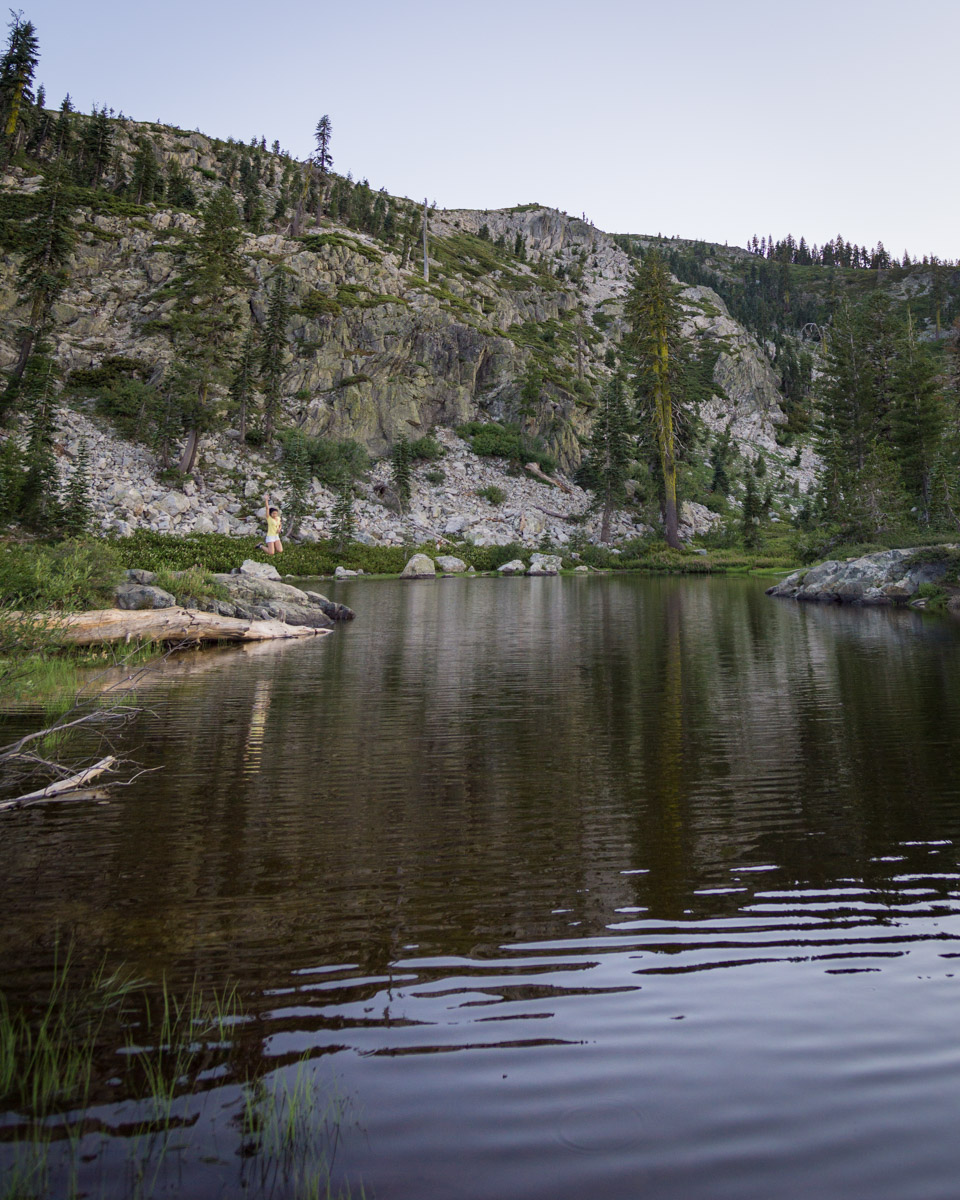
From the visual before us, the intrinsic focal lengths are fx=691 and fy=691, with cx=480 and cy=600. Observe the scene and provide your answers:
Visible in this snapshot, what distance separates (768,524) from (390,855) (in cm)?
7361

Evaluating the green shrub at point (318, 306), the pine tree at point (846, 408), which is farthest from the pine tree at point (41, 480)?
the pine tree at point (846, 408)

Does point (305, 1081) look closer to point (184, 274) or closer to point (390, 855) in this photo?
point (390, 855)

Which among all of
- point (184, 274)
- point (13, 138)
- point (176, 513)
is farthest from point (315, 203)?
point (176, 513)

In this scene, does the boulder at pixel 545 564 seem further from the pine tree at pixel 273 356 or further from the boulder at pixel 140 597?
the boulder at pixel 140 597

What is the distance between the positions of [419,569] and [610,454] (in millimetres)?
23253

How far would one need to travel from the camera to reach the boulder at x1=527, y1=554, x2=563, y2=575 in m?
53.5

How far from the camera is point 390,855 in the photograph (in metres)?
5.75

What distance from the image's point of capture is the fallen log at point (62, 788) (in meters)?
6.86

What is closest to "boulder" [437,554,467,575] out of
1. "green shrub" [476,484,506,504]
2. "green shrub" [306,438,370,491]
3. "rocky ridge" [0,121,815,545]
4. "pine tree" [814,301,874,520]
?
"rocky ridge" [0,121,815,545]

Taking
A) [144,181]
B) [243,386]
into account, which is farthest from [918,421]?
[144,181]

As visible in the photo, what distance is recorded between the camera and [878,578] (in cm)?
3130

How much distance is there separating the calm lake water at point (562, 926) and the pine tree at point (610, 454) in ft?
174

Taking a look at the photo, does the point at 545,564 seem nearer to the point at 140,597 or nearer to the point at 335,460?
the point at 335,460

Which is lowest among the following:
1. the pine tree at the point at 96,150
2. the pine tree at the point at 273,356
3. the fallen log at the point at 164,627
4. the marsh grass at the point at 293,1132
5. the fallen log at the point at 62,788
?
the marsh grass at the point at 293,1132
